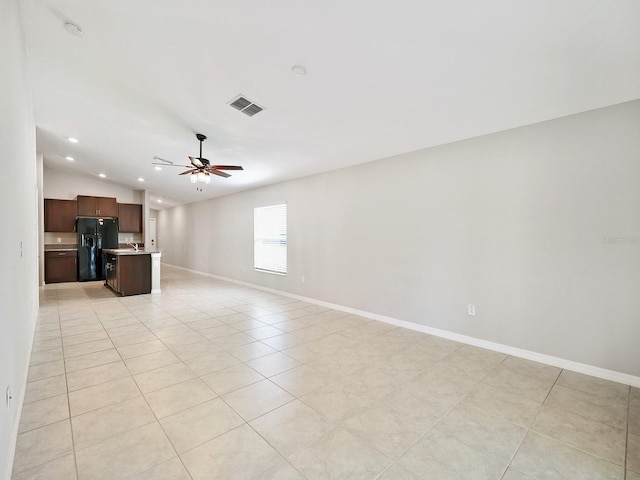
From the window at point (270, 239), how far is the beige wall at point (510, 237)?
4.58ft

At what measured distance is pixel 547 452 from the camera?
1.80 m

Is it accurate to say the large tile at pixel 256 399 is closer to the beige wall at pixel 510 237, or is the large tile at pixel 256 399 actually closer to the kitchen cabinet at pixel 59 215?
the beige wall at pixel 510 237

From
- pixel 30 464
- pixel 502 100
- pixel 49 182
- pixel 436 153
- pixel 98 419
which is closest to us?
pixel 30 464

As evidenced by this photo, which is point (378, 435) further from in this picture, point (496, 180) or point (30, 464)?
point (496, 180)

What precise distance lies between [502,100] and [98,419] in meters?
4.26

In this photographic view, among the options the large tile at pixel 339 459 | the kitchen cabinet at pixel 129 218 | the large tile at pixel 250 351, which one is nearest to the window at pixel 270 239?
the large tile at pixel 250 351

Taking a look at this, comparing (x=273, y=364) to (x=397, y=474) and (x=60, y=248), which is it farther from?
(x=60, y=248)

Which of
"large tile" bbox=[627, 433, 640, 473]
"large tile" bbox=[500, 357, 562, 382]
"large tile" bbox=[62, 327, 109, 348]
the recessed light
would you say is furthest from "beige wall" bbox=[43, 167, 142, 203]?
"large tile" bbox=[627, 433, 640, 473]

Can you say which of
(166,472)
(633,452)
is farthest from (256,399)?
(633,452)

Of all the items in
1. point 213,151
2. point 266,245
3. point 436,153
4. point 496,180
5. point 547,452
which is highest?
point 213,151

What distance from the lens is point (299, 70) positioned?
250cm

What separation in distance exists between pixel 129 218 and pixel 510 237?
409 inches

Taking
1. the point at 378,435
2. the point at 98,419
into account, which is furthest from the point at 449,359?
the point at 98,419

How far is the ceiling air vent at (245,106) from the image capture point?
123 inches
